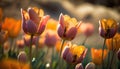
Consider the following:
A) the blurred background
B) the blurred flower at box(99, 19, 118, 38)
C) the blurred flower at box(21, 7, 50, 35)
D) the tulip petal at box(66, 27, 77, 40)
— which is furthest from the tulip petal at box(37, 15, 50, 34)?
the blurred background

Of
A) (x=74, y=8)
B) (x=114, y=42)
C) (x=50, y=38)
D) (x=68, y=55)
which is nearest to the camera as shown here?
(x=68, y=55)

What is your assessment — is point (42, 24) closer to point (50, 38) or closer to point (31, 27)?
point (31, 27)

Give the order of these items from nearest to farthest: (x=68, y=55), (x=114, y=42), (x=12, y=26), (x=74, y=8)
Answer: (x=68, y=55) → (x=114, y=42) → (x=12, y=26) → (x=74, y=8)

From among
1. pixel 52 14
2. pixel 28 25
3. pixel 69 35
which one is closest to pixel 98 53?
pixel 69 35

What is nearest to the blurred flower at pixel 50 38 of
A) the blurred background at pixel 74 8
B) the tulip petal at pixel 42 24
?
the tulip petal at pixel 42 24

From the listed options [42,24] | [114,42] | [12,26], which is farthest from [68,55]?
[12,26]

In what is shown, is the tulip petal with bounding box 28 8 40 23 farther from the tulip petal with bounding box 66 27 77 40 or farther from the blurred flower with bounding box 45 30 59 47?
the blurred flower with bounding box 45 30 59 47
